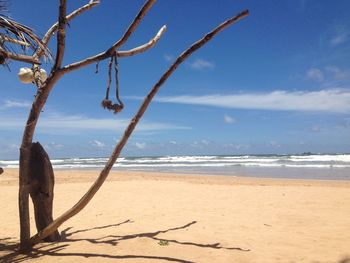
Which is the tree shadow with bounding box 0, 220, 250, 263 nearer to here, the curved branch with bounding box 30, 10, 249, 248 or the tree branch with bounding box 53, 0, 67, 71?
the curved branch with bounding box 30, 10, 249, 248

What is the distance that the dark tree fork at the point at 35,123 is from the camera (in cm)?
464

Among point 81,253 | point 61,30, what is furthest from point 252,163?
point 61,30

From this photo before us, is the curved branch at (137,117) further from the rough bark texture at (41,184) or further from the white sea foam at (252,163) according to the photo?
the white sea foam at (252,163)

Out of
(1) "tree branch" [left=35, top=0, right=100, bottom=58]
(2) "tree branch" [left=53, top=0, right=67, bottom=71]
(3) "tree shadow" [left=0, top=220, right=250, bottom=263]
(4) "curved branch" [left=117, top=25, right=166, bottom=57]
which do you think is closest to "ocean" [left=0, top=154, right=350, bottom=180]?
(3) "tree shadow" [left=0, top=220, right=250, bottom=263]

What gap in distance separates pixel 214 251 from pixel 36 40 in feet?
11.9

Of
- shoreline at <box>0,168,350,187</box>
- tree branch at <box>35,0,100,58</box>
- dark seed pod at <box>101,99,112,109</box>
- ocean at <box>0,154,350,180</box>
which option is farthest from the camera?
ocean at <box>0,154,350,180</box>

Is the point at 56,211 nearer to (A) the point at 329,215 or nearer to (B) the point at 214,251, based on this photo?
(B) the point at 214,251

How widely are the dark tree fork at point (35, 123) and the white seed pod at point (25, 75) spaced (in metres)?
0.12

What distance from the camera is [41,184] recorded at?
544cm

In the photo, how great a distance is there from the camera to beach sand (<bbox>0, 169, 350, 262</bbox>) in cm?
524

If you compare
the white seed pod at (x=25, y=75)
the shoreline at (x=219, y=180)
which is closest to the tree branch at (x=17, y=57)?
the white seed pod at (x=25, y=75)

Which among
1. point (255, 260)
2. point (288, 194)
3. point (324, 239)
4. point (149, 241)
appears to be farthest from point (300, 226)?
point (288, 194)

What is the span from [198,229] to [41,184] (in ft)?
9.59

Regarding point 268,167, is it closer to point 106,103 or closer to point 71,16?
point 71,16
